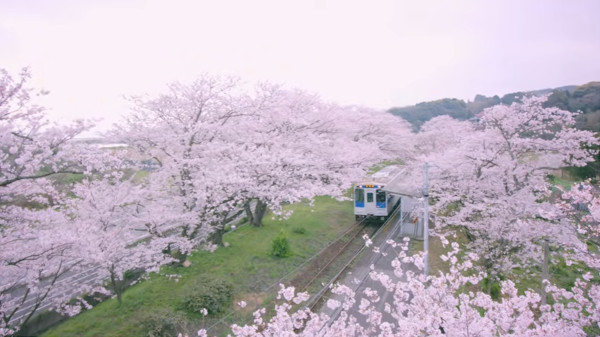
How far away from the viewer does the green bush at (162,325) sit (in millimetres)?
7764

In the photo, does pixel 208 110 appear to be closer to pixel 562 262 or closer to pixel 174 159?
pixel 174 159

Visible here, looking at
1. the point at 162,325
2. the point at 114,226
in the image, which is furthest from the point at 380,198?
the point at 114,226

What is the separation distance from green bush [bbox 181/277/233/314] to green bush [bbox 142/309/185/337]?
0.84 meters

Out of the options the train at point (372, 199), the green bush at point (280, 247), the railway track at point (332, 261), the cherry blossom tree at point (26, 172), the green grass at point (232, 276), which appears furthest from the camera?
the train at point (372, 199)

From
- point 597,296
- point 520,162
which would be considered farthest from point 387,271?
point 597,296

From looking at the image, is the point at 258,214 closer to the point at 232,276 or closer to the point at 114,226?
the point at 232,276

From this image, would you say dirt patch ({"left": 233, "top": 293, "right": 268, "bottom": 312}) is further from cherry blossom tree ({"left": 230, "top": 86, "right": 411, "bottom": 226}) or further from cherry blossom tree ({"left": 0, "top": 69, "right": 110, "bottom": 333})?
cherry blossom tree ({"left": 0, "top": 69, "right": 110, "bottom": 333})

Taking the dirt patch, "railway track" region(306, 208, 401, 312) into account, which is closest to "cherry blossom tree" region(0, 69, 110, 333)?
the dirt patch

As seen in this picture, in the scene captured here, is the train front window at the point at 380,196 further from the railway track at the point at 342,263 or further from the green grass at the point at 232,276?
the green grass at the point at 232,276

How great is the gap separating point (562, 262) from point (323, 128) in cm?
1400

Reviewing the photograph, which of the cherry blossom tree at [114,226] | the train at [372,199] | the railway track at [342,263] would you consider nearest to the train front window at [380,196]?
the train at [372,199]

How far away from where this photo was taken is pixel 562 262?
552 inches

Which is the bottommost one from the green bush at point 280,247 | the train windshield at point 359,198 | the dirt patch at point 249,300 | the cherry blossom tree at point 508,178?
the dirt patch at point 249,300

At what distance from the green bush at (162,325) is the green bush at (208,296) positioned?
2.74ft
